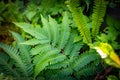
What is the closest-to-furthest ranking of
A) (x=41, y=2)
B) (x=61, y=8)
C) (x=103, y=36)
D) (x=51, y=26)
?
(x=103, y=36), (x=51, y=26), (x=61, y=8), (x=41, y=2)

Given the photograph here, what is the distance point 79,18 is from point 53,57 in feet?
1.67

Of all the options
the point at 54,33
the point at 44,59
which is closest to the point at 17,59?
the point at 44,59

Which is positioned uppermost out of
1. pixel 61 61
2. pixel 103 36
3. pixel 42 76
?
pixel 103 36

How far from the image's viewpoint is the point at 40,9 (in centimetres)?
345

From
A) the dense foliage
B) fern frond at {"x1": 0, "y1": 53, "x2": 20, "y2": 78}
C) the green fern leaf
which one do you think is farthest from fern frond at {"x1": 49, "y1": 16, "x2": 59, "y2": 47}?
fern frond at {"x1": 0, "y1": 53, "x2": 20, "y2": 78}

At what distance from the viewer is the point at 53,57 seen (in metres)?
2.62

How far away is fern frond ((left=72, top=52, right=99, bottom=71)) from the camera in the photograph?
262 cm

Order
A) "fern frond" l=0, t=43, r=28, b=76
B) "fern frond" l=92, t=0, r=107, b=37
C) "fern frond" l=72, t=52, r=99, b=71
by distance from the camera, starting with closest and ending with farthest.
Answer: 1. "fern frond" l=92, t=0, r=107, b=37
2. "fern frond" l=72, t=52, r=99, b=71
3. "fern frond" l=0, t=43, r=28, b=76

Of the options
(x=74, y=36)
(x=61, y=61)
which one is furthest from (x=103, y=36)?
(x=61, y=61)

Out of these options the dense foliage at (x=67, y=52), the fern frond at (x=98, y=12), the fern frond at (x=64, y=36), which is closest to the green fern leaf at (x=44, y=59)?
the dense foliage at (x=67, y=52)

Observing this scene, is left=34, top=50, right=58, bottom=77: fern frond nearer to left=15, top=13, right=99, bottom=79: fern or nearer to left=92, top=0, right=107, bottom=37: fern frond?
left=15, top=13, right=99, bottom=79: fern

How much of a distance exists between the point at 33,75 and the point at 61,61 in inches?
14.5

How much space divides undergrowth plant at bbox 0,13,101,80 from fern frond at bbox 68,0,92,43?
162mm

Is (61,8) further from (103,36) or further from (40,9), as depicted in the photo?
(103,36)
